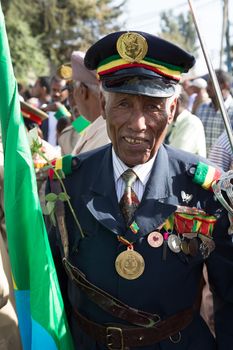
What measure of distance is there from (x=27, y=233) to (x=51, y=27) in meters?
27.8

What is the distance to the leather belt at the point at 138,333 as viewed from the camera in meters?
2.18

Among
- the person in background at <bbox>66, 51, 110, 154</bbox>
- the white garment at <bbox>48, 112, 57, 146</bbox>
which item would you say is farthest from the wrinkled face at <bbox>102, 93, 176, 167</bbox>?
the white garment at <bbox>48, 112, 57, 146</bbox>

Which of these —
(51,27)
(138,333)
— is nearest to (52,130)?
(138,333)

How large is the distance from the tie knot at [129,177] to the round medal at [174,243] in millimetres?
268

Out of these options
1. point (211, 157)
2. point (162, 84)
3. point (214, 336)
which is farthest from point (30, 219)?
point (211, 157)

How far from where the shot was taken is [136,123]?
7.14 ft

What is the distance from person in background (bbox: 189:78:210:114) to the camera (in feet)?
30.2

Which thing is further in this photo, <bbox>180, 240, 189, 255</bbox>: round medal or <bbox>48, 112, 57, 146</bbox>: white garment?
<bbox>48, 112, 57, 146</bbox>: white garment

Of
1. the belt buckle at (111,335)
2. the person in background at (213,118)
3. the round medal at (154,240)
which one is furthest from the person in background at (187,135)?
the belt buckle at (111,335)

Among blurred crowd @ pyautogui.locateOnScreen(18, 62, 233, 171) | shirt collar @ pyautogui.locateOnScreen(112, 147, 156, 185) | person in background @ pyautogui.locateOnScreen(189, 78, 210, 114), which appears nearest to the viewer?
shirt collar @ pyautogui.locateOnScreen(112, 147, 156, 185)

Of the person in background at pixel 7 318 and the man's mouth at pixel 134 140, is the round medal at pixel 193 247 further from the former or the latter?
the person in background at pixel 7 318

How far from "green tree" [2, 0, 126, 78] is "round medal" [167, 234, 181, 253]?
22.5 meters

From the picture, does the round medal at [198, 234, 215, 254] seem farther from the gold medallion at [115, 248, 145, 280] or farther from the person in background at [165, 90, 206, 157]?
the person in background at [165, 90, 206, 157]

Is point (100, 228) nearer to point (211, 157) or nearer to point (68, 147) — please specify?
point (211, 157)
